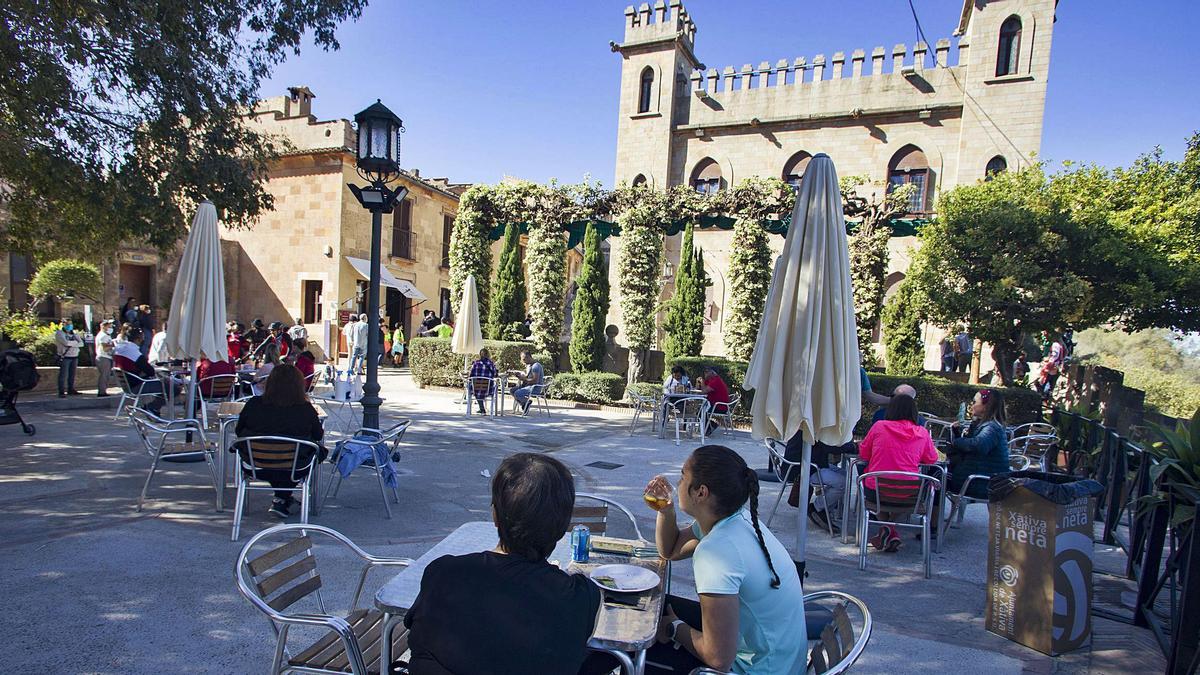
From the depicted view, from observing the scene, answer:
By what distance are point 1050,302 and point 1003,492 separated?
9770mm

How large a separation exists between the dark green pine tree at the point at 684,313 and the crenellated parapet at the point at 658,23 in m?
13.2

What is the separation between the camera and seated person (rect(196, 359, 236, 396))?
7.45 metres

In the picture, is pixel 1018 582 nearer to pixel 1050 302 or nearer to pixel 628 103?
pixel 1050 302

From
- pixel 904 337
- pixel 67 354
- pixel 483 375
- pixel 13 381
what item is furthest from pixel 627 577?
pixel 904 337

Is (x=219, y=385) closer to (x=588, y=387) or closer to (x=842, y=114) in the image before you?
(x=588, y=387)

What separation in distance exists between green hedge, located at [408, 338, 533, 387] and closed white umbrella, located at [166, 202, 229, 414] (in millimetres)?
7638

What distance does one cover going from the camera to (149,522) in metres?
4.41

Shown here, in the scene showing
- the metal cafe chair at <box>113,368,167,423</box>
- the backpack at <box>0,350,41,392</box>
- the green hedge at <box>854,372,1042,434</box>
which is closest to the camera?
the backpack at <box>0,350,41,392</box>

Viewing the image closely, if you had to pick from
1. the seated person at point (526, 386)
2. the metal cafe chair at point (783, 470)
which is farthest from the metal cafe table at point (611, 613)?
the seated person at point (526, 386)

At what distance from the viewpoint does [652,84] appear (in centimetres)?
2392

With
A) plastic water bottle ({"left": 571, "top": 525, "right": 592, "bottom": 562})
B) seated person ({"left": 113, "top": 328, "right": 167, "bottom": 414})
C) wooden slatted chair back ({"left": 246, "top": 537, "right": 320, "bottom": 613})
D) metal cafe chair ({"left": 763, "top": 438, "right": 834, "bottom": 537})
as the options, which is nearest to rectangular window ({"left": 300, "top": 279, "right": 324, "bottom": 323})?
seated person ({"left": 113, "top": 328, "right": 167, "bottom": 414})

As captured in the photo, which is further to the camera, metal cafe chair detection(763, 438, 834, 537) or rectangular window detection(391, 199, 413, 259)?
rectangular window detection(391, 199, 413, 259)

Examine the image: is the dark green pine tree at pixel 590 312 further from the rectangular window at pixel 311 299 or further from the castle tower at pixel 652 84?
the rectangular window at pixel 311 299

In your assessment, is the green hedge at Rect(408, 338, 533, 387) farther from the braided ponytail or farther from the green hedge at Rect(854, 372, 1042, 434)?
the braided ponytail
